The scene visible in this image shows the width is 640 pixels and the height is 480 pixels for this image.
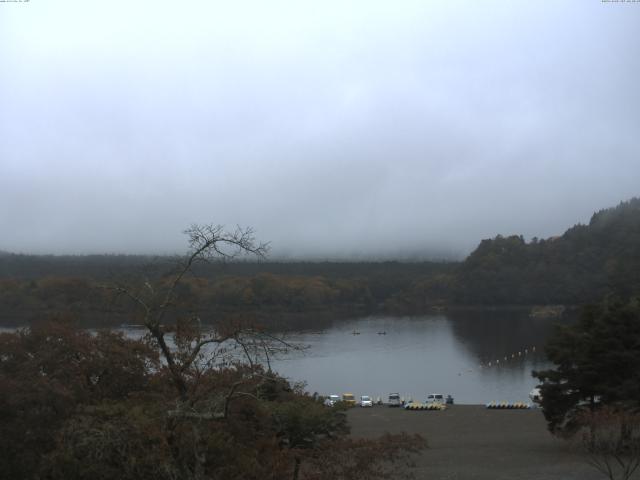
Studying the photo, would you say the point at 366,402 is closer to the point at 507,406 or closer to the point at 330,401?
the point at 507,406

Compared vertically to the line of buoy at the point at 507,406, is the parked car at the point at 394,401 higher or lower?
lower

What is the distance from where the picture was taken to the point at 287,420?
323 inches

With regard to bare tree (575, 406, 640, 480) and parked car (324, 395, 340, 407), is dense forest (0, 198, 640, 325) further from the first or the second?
bare tree (575, 406, 640, 480)

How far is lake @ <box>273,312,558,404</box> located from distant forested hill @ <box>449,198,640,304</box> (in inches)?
578

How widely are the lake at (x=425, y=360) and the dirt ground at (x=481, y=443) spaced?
3.33m

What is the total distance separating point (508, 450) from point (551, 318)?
4704cm

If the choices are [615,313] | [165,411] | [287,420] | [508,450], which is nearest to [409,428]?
[508,450]

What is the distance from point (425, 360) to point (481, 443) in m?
20.2

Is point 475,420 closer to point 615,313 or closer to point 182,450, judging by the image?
→ point 615,313

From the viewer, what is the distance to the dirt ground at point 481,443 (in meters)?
Result: 11.4

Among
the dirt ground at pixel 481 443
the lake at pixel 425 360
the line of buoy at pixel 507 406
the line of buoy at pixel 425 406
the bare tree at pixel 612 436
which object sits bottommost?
the lake at pixel 425 360

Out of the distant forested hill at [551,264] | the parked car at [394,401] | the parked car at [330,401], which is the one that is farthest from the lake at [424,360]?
the distant forested hill at [551,264]

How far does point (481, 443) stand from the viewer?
1533 cm

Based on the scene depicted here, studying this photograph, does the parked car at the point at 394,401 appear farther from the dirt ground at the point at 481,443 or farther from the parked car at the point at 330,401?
the parked car at the point at 330,401
